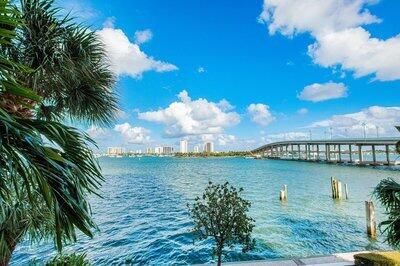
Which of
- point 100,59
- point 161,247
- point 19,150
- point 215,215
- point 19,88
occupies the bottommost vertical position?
point 161,247

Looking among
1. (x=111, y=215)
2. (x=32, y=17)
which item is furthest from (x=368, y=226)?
(x=32, y=17)

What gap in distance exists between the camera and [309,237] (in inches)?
939

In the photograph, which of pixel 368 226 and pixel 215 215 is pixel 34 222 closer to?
pixel 215 215

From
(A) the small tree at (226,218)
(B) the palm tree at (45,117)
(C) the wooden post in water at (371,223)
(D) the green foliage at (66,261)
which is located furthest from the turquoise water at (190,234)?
(B) the palm tree at (45,117)

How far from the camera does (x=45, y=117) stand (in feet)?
22.5

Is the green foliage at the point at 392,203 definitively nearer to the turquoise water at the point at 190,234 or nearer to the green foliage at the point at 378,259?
the green foliage at the point at 378,259

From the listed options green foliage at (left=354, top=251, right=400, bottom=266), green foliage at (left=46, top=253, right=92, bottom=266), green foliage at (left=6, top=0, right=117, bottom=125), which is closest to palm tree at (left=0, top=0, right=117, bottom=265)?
green foliage at (left=6, top=0, right=117, bottom=125)

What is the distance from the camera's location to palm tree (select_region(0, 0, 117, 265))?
2465 millimetres

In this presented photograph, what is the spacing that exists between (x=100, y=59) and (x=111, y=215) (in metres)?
27.9

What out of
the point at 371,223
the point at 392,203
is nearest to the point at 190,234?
the point at 371,223

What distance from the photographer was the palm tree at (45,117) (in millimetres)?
2465

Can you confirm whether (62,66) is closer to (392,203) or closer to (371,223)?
(392,203)

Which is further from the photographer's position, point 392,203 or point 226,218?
point 226,218

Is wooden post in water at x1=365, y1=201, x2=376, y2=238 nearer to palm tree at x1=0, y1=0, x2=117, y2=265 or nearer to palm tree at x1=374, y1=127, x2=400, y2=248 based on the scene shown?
palm tree at x1=374, y1=127, x2=400, y2=248
